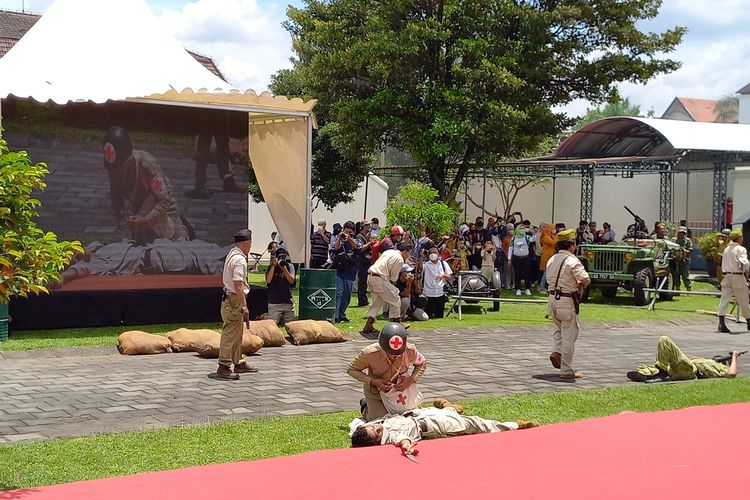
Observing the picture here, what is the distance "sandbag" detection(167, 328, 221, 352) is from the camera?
12.9 metres

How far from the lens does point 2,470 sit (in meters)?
6.66

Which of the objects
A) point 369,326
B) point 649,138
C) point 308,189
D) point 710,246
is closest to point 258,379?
point 369,326

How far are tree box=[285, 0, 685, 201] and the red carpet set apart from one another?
1558 centimetres

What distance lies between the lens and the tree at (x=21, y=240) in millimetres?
5895

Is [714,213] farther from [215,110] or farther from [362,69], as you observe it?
[215,110]

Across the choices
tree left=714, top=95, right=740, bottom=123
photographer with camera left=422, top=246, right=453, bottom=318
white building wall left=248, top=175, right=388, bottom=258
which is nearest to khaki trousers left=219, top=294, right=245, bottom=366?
photographer with camera left=422, top=246, right=453, bottom=318

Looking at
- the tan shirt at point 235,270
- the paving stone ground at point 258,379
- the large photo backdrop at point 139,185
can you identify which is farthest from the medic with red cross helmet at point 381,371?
the large photo backdrop at point 139,185

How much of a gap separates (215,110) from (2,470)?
388 inches

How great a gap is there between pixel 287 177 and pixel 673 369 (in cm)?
747

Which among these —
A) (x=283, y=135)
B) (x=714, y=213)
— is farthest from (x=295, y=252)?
(x=714, y=213)

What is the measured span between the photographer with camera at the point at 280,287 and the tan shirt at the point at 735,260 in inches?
299

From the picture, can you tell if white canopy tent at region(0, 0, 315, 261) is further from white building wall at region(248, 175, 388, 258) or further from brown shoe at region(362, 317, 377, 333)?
white building wall at region(248, 175, 388, 258)

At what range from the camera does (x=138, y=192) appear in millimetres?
15000

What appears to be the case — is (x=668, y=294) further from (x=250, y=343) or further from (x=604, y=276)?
(x=250, y=343)
